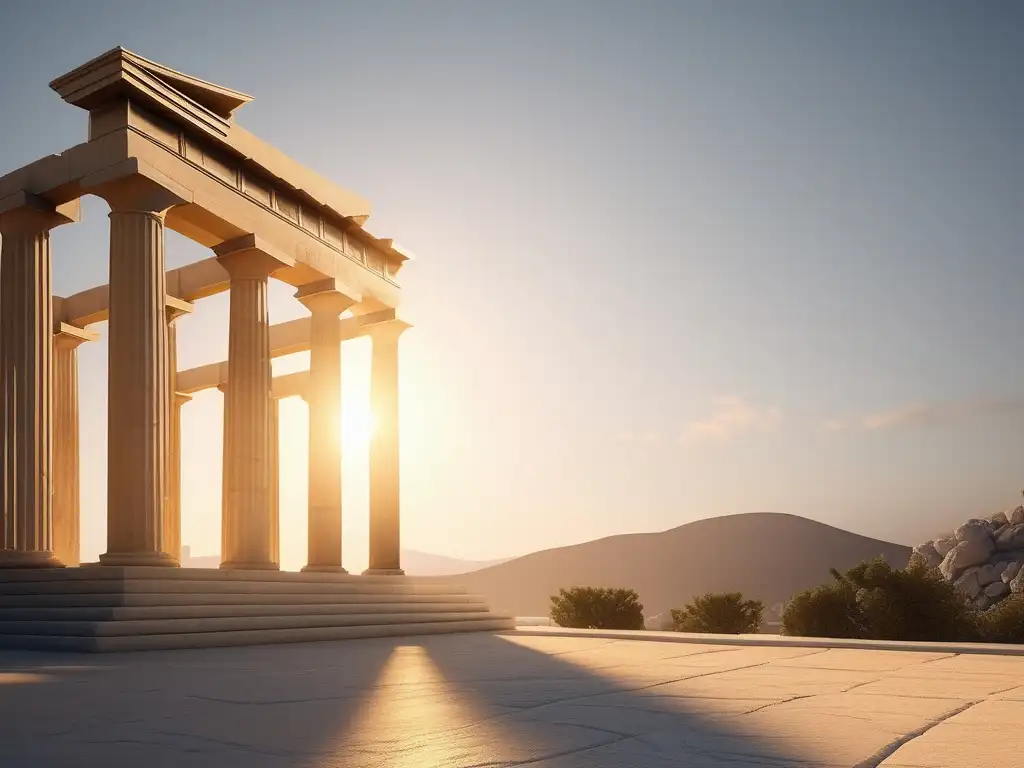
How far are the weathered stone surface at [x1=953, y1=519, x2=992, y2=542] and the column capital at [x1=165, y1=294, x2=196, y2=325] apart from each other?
229 feet

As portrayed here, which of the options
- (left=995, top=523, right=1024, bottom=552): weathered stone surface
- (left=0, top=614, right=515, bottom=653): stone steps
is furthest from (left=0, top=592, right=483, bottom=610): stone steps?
(left=995, top=523, right=1024, bottom=552): weathered stone surface

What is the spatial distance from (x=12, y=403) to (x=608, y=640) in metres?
19.3

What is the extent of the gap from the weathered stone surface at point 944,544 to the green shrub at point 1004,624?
1856 inches

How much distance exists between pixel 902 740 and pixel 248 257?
2961cm

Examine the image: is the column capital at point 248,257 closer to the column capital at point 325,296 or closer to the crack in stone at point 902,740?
the column capital at point 325,296

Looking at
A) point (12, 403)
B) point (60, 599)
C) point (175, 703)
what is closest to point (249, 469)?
point (12, 403)

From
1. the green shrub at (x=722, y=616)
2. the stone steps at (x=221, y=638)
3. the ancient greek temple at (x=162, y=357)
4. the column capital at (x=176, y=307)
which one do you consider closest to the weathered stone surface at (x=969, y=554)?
the green shrub at (x=722, y=616)

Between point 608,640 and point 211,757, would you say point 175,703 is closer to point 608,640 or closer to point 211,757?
point 211,757

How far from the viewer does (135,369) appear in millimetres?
28328

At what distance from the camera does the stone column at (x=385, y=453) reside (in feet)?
139

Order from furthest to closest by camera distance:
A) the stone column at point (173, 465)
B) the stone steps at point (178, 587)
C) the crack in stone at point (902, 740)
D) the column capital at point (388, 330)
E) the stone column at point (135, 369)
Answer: the column capital at point (388, 330) < the stone column at point (173, 465) < the stone column at point (135, 369) < the stone steps at point (178, 587) < the crack in stone at point (902, 740)

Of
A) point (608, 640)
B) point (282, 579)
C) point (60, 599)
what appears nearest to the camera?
point (60, 599)

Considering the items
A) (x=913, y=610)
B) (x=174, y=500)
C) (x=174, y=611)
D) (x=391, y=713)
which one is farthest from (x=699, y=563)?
(x=391, y=713)

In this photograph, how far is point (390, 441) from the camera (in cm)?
4325
